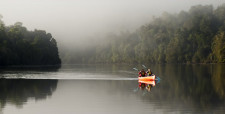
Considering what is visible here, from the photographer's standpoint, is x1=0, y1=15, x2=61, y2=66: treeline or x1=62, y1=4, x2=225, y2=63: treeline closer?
x1=0, y1=15, x2=61, y2=66: treeline

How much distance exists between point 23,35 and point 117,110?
387ft

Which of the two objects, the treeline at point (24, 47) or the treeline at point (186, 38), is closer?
the treeline at point (24, 47)

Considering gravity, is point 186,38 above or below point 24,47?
above

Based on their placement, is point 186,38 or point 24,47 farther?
point 186,38

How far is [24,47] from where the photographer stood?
12850 centimetres

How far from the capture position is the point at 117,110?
2289 cm

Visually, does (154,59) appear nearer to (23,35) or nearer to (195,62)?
(195,62)

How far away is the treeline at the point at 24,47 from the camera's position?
114 metres

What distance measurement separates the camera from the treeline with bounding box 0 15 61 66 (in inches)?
4505

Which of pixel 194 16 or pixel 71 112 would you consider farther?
pixel 194 16

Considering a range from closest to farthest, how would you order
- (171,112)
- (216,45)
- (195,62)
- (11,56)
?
(171,112)
(11,56)
(216,45)
(195,62)

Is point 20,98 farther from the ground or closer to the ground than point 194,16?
closer to the ground

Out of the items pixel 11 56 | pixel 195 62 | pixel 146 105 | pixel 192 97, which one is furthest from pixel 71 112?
pixel 195 62

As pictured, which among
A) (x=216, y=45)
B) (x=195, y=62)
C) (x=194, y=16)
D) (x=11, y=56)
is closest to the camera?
(x=11, y=56)
